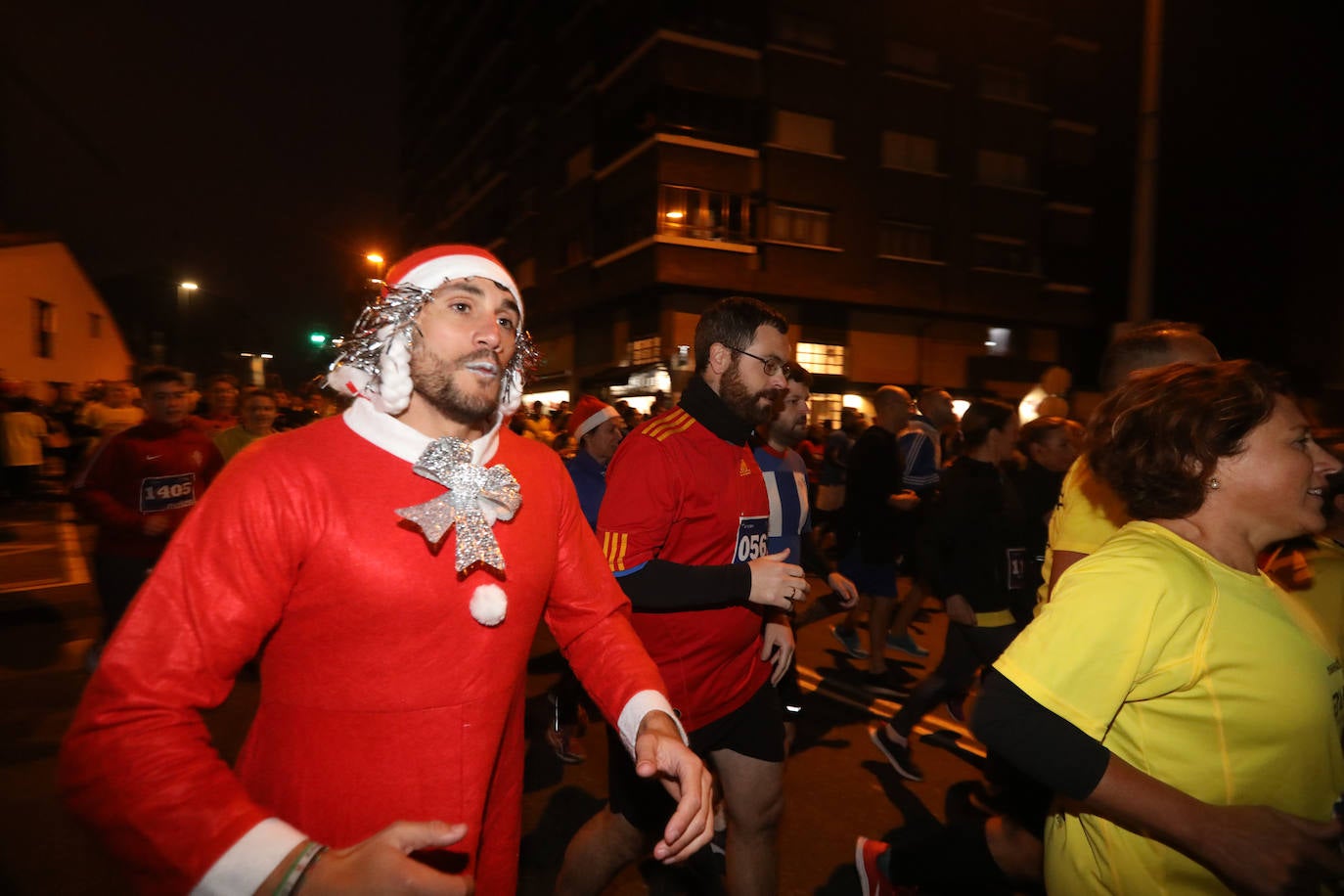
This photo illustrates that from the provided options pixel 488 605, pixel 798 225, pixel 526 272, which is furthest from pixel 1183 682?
pixel 526 272

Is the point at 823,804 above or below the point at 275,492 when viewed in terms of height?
below

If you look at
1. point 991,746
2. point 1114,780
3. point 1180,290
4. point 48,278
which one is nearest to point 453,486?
point 991,746

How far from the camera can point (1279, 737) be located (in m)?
1.62

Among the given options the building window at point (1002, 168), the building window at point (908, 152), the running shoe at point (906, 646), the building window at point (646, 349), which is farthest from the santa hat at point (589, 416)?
the building window at point (1002, 168)

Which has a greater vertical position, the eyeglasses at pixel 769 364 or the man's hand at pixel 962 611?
the eyeglasses at pixel 769 364

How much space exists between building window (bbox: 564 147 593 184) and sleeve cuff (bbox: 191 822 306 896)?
92.5ft

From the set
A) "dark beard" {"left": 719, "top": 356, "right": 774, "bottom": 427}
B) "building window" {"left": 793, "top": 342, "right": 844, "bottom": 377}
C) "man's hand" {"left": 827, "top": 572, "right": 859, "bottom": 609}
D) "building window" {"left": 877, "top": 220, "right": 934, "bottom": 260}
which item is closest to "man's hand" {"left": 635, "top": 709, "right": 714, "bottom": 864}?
"dark beard" {"left": 719, "top": 356, "right": 774, "bottom": 427}

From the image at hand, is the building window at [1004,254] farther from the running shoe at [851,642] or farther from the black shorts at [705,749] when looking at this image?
the black shorts at [705,749]

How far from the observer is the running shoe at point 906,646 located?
708 centimetres

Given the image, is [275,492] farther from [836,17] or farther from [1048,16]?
[1048,16]

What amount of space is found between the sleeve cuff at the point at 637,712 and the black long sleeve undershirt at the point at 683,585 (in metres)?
0.74

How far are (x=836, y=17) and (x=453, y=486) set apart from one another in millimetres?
27397

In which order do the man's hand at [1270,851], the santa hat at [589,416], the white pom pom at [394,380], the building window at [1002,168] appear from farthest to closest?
the building window at [1002,168], the santa hat at [589,416], the white pom pom at [394,380], the man's hand at [1270,851]

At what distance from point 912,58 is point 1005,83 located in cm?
416
